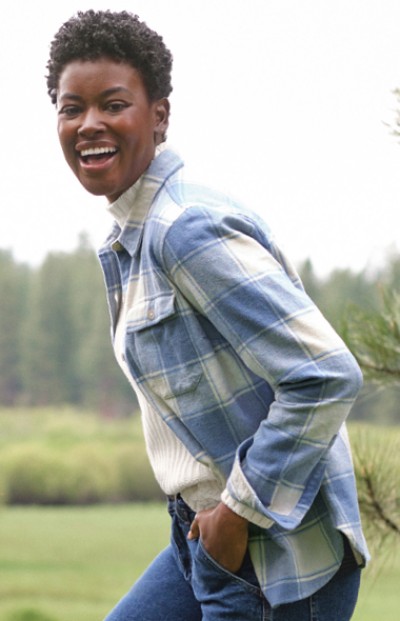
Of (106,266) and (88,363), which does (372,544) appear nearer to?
(106,266)

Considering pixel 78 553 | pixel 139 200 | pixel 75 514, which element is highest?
pixel 139 200

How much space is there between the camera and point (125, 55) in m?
1.15

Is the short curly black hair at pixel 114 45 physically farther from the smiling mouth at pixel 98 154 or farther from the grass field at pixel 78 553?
the grass field at pixel 78 553

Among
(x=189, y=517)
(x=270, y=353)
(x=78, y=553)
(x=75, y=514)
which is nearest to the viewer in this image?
(x=270, y=353)

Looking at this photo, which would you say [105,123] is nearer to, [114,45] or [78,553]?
[114,45]

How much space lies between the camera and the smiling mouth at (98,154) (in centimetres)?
115

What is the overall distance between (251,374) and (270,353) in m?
0.06

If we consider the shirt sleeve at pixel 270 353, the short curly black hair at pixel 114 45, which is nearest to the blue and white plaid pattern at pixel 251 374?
the shirt sleeve at pixel 270 353

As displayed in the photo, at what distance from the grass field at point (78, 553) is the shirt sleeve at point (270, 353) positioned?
9.90m

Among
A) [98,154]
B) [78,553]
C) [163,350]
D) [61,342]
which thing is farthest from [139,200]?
[78,553]

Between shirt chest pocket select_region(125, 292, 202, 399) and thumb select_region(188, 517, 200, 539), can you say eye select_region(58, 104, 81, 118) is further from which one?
thumb select_region(188, 517, 200, 539)

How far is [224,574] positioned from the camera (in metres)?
1.08

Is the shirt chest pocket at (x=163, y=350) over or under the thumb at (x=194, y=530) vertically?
over

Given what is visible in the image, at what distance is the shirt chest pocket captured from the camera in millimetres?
1073
